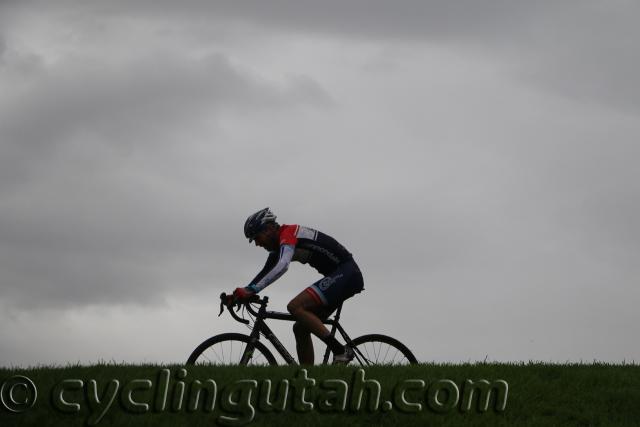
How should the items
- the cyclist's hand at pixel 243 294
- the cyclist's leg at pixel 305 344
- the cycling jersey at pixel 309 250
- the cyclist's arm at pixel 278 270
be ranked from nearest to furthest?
the cyclist's arm at pixel 278 270, the cyclist's hand at pixel 243 294, the cycling jersey at pixel 309 250, the cyclist's leg at pixel 305 344

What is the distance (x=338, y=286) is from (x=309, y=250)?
2.59 ft

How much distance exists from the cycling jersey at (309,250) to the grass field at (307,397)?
70.4 inches

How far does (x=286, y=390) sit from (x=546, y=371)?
15.8ft

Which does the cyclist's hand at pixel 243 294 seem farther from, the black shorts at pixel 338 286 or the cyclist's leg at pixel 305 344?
the cyclist's leg at pixel 305 344

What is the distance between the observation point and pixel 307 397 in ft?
41.5

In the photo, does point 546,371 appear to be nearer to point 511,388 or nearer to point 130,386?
point 511,388

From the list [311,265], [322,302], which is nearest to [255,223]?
[311,265]

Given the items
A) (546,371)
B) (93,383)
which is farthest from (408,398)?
(93,383)

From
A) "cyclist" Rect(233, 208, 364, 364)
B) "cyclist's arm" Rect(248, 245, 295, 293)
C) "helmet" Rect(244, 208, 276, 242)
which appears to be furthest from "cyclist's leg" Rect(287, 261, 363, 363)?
"helmet" Rect(244, 208, 276, 242)

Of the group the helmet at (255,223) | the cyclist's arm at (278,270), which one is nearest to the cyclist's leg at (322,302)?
the cyclist's arm at (278,270)

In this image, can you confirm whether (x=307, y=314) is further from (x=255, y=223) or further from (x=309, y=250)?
(x=255, y=223)

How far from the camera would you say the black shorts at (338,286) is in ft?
47.1

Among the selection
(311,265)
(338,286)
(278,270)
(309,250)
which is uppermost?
(309,250)

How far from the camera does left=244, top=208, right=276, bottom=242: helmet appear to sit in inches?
564
